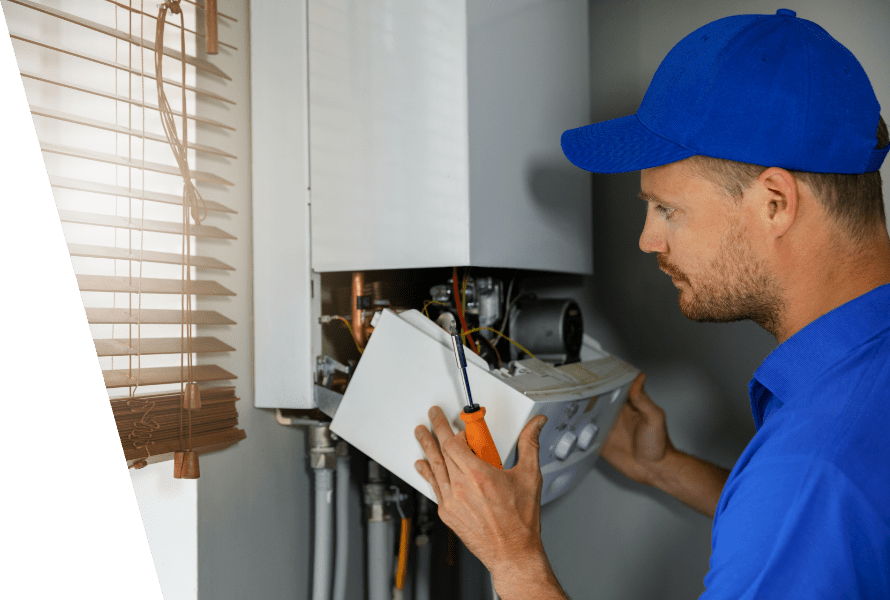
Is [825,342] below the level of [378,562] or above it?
above

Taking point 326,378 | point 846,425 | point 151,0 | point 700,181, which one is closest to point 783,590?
point 846,425

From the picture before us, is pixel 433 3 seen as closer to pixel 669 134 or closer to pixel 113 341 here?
pixel 669 134

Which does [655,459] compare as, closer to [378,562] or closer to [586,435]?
[586,435]

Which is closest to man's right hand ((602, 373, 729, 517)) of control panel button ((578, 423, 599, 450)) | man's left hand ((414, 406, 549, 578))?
control panel button ((578, 423, 599, 450))

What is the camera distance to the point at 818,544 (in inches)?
21.2

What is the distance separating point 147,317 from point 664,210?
70 cm

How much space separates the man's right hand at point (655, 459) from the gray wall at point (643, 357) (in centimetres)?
18

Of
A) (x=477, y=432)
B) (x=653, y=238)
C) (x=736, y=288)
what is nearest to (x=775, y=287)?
(x=736, y=288)

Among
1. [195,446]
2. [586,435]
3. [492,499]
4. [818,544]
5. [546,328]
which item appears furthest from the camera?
[546,328]

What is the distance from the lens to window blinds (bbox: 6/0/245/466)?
0.82 meters

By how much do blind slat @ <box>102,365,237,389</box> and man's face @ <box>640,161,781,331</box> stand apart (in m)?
0.68

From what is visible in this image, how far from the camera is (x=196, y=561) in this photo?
999 millimetres

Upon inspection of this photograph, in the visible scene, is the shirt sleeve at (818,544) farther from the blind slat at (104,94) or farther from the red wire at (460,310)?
the blind slat at (104,94)

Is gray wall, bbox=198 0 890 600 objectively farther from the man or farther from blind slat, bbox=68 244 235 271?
the man
